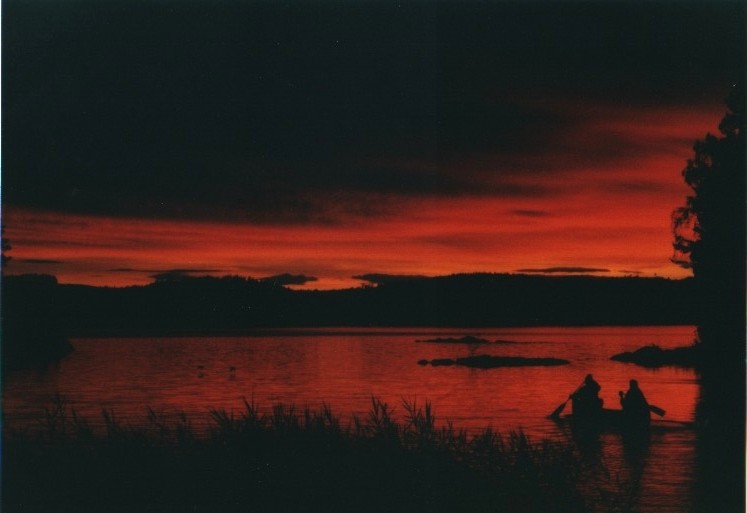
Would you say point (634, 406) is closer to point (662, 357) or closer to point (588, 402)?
point (588, 402)

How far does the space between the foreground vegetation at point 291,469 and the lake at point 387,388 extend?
2230mm

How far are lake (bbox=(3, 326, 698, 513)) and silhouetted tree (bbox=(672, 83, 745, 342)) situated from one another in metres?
3.16

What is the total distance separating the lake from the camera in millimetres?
17266

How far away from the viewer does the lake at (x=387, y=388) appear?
1727cm

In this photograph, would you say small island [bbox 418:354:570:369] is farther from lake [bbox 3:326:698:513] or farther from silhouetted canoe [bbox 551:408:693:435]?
silhouetted canoe [bbox 551:408:693:435]

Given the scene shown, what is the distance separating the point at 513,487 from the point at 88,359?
157 feet

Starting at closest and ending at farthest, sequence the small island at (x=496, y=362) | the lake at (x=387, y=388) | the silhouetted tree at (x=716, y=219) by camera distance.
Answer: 1. the lake at (x=387, y=388)
2. the silhouetted tree at (x=716, y=219)
3. the small island at (x=496, y=362)

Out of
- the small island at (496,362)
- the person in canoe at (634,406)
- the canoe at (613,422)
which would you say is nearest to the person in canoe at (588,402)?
the canoe at (613,422)

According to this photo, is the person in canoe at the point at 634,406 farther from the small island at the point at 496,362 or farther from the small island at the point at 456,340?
the small island at the point at 456,340

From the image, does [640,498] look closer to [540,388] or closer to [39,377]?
[540,388]

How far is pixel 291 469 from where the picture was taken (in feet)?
33.3

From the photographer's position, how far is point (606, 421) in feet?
60.4


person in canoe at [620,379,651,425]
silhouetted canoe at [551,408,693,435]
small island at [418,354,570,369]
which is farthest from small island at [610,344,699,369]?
silhouetted canoe at [551,408,693,435]

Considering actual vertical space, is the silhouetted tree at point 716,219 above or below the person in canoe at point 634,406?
above
